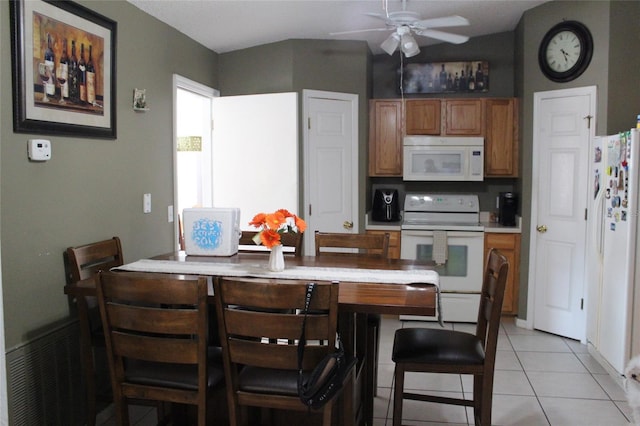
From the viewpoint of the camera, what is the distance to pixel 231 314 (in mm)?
2059

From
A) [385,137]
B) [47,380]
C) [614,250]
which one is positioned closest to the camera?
[47,380]

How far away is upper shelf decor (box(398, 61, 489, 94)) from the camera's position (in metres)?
5.30

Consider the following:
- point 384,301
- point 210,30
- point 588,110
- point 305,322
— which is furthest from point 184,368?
point 588,110

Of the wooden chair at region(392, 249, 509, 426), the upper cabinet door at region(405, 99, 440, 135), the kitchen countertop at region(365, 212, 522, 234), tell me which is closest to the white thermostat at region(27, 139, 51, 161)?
the wooden chair at region(392, 249, 509, 426)

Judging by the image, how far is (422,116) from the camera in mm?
5145

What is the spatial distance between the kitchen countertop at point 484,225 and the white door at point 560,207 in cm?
18

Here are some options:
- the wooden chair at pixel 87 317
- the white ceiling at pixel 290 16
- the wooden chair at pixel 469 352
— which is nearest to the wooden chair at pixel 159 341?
the wooden chair at pixel 87 317

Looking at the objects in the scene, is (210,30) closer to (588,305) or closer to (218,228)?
(218,228)

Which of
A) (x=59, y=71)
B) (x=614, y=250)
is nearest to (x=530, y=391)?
(x=614, y=250)

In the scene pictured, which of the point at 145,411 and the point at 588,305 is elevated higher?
the point at 588,305

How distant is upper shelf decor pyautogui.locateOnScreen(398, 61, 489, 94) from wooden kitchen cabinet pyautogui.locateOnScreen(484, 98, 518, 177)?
0.40 meters

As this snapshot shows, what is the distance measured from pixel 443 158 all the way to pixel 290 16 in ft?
6.54

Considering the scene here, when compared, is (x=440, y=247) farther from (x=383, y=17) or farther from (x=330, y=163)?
(x=383, y=17)

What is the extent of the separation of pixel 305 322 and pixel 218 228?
132 centimetres
